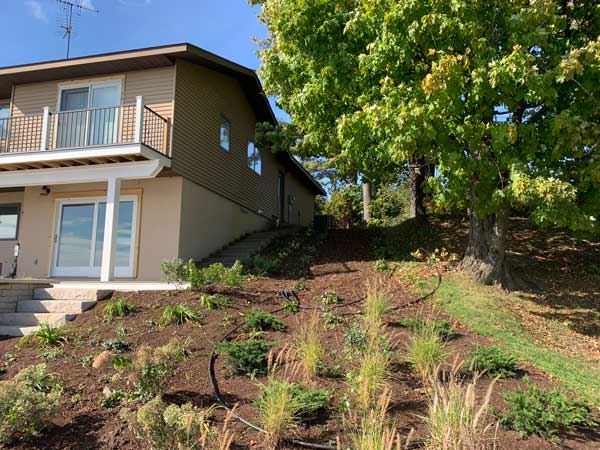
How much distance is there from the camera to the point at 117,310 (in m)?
7.11

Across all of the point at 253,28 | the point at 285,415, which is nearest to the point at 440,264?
the point at 285,415

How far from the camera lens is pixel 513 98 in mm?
7809

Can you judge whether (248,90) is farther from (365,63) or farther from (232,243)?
(365,63)

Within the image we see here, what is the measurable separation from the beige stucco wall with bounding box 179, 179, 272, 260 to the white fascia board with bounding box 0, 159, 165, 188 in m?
1.34

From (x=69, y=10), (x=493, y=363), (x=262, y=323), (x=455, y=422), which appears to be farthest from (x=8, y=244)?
(x=455, y=422)

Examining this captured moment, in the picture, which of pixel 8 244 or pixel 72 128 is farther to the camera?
pixel 8 244

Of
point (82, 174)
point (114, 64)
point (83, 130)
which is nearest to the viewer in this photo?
point (82, 174)

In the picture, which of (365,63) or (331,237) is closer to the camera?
(365,63)

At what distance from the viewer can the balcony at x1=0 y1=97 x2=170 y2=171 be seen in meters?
10.1

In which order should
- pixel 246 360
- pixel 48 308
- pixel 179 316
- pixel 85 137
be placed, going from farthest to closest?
pixel 85 137, pixel 48 308, pixel 179 316, pixel 246 360

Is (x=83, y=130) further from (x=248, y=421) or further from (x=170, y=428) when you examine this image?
(x=170, y=428)

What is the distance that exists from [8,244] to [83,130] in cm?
462

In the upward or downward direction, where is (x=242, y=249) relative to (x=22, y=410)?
upward

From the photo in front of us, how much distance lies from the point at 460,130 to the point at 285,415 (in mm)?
5862
